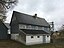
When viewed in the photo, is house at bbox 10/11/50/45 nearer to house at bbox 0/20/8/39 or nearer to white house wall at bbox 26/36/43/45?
white house wall at bbox 26/36/43/45

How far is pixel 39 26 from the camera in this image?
45.3 metres

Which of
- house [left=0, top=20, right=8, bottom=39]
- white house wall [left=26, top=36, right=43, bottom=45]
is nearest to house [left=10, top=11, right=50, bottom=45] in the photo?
white house wall [left=26, top=36, right=43, bottom=45]

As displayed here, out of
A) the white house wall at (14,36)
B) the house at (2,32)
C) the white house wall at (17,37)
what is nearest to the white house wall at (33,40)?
the white house wall at (17,37)

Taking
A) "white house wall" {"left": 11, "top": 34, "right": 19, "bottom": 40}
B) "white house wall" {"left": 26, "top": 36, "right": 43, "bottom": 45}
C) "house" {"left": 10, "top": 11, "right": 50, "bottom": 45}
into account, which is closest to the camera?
"white house wall" {"left": 26, "top": 36, "right": 43, "bottom": 45}

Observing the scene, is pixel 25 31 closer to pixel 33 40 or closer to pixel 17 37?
pixel 17 37

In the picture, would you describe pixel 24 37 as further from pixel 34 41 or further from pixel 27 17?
pixel 27 17

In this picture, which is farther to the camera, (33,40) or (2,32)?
(2,32)

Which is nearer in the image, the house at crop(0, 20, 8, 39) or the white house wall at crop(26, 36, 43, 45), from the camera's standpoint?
the white house wall at crop(26, 36, 43, 45)

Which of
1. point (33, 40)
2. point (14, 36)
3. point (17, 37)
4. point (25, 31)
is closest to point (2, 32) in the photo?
point (14, 36)

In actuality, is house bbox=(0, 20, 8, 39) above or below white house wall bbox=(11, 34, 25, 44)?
above

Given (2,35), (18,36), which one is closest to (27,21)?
(18,36)

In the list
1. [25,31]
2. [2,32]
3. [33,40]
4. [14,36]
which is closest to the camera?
[25,31]

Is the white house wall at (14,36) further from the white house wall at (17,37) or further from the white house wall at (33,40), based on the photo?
the white house wall at (33,40)

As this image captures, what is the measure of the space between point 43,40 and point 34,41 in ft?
16.4
